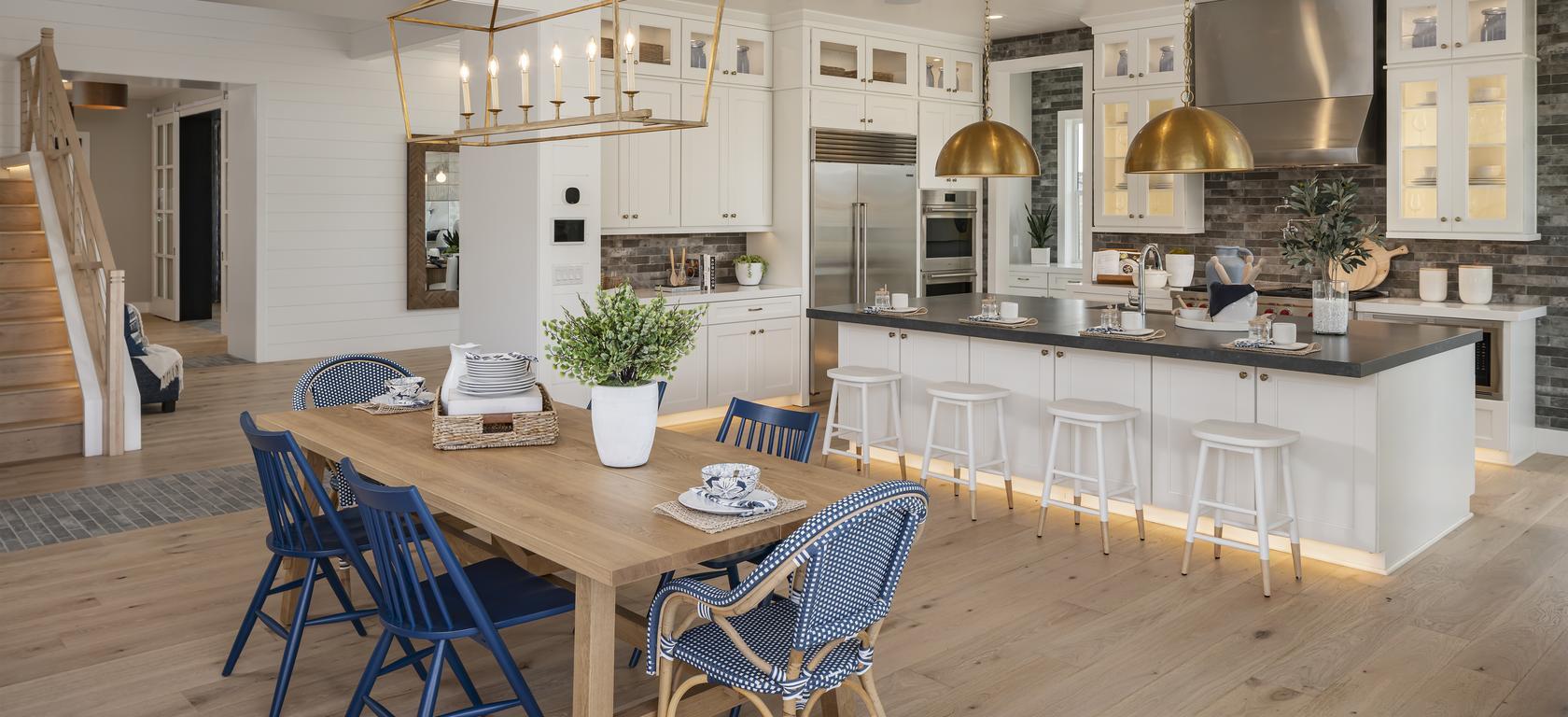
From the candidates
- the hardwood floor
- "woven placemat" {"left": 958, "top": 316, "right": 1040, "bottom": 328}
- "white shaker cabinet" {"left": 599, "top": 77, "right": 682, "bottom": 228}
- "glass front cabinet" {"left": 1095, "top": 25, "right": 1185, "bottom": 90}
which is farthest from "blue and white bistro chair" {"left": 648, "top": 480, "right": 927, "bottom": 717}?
"glass front cabinet" {"left": 1095, "top": 25, "right": 1185, "bottom": 90}

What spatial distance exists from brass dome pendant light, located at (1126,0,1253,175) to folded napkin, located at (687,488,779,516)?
257cm

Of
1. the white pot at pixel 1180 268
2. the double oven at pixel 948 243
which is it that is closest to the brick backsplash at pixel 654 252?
the double oven at pixel 948 243

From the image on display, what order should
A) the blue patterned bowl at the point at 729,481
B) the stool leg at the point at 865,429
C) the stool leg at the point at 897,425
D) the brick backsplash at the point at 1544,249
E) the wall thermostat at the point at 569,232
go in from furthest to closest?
1. the wall thermostat at the point at 569,232
2. the brick backsplash at the point at 1544,249
3. the stool leg at the point at 897,425
4. the stool leg at the point at 865,429
5. the blue patterned bowl at the point at 729,481

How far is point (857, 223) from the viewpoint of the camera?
8320 mm

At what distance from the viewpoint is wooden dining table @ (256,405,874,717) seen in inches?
97.2

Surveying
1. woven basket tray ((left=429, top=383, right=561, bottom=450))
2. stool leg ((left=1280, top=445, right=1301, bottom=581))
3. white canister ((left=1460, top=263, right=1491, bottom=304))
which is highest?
white canister ((left=1460, top=263, right=1491, bottom=304))

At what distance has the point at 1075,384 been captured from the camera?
207 inches

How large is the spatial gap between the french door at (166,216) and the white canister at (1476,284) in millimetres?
11344

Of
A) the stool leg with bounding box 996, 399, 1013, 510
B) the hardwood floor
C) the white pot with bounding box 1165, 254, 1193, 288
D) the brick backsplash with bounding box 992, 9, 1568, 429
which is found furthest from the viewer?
the white pot with bounding box 1165, 254, 1193, 288

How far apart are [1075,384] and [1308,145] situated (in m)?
2.79

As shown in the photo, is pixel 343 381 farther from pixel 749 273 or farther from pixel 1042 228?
pixel 1042 228

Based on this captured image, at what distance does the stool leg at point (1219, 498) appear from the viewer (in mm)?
4527

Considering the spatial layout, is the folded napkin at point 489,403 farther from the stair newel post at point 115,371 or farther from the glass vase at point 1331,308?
the stair newel post at point 115,371

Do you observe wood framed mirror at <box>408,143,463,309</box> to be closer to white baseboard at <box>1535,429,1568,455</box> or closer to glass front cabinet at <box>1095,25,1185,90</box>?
glass front cabinet at <box>1095,25,1185,90</box>
